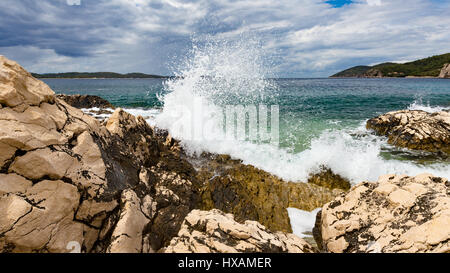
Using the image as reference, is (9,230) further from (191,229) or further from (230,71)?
(230,71)

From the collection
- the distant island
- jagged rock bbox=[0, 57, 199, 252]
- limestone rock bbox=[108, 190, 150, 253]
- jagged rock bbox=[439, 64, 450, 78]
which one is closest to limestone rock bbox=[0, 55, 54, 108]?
jagged rock bbox=[0, 57, 199, 252]

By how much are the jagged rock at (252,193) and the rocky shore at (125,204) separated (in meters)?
0.05

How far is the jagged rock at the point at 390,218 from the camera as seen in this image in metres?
3.51

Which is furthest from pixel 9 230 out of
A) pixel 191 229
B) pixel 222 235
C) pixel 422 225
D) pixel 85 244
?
pixel 422 225

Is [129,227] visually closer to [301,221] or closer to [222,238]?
[222,238]

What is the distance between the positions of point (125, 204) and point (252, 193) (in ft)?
10.3

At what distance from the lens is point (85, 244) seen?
3.52 metres

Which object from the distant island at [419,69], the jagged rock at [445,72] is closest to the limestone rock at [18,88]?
the jagged rock at [445,72]

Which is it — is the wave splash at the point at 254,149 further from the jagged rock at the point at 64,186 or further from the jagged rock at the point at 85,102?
the jagged rock at the point at 85,102

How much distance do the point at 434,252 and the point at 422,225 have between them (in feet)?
2.01

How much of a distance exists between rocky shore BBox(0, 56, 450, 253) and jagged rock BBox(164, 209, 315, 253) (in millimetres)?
16

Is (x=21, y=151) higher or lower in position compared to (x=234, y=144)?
higher

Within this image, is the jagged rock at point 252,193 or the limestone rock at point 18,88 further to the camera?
the jagged rock at point 252,193

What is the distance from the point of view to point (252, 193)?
6.13 metres
